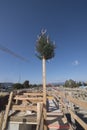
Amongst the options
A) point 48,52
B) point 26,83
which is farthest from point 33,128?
point 26,83

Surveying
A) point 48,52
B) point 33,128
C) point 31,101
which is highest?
point 48,52

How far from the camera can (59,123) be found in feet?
17.0

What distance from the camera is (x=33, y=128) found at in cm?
567

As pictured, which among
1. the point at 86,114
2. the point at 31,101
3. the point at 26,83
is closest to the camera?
the point at 31,101

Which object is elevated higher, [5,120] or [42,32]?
[42,32]

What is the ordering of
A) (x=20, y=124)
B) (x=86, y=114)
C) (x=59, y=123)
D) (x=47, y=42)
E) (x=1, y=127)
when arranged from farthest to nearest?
(x=86, y=114)
(x=47, y=42)
(x=59, y=123)
(x=20, y=124)
(x=1, y=127)

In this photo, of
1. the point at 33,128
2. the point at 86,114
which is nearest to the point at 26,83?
the point at 86,114

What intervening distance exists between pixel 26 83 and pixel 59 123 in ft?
185

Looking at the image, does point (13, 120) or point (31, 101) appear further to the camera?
point (31, 101)

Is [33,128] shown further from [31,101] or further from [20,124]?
[20,124]

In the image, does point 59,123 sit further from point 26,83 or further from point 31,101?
point 26,83

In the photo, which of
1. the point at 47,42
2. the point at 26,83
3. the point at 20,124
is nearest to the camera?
the point at 20,124

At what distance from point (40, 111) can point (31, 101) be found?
159 centimetres

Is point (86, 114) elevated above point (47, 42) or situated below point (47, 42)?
below
